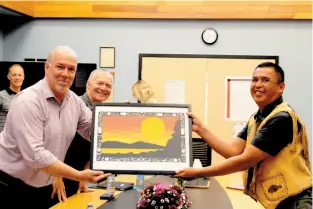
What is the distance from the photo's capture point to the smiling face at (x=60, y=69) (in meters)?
2.40

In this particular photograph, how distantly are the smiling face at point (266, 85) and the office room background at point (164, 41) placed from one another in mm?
2899

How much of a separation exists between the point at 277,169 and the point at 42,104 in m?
1.43

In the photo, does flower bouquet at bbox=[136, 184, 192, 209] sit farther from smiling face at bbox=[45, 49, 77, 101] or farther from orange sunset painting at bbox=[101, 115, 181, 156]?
smiling face at bbox=[45, 49, 77, 101]

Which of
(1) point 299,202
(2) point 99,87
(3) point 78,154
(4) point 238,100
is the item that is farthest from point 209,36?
(1) point 299,202

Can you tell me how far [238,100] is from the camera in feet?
17.0

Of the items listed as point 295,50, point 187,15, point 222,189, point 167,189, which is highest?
point 187,15

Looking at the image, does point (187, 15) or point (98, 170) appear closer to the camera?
point (98, 170)

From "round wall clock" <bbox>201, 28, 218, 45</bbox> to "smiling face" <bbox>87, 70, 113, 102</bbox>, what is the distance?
2213mm

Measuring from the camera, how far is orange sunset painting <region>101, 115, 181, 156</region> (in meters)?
2.36

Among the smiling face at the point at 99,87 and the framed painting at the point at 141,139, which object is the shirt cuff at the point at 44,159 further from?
the smiling face at the point at 99,87

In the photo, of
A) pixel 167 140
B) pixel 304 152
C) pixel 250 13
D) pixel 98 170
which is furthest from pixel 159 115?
pixel 250 13

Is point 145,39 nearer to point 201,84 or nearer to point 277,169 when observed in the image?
point 201,84

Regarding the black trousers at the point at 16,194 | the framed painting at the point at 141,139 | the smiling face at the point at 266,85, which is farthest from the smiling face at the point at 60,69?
the smiling face at the point at 266,85

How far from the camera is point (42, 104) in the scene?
2.38 m
